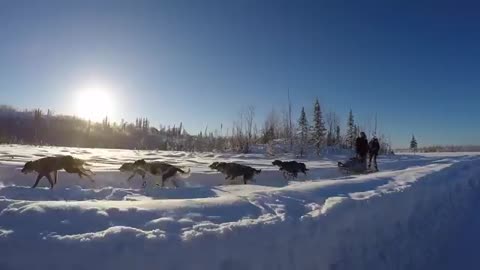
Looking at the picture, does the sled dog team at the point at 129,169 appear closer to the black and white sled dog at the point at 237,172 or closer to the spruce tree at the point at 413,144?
the black and white sled dog at the point at 237,172

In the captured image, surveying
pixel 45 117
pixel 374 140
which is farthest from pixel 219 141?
pixel 45 117

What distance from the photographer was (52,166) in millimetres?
13328

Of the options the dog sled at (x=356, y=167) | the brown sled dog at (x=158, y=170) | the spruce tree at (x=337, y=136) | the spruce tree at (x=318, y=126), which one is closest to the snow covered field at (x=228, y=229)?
the brown sled dog at (x=158, y=170)

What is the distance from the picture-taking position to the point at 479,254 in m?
9.10

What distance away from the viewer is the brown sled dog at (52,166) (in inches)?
520

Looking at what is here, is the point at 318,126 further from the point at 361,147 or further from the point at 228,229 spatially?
the point at 228,229

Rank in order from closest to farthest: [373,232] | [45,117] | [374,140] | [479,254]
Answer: [373,232] < [479,254] < [374,140] < [45,117]

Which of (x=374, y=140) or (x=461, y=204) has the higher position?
(x=374, y=140)

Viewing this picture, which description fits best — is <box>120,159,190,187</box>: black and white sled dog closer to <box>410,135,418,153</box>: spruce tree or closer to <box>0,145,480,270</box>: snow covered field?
<box>0,145,480,270</box>: snow covered field

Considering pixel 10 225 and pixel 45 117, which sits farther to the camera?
pixel 45 117

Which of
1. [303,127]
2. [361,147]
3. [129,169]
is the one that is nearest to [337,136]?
[303,127]

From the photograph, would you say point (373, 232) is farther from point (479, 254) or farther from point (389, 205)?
point (479, 254)

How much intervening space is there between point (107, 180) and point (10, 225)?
1092cm

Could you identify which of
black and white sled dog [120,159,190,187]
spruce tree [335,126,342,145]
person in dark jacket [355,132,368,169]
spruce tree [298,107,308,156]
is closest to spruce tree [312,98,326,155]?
spruce tree [298,107,308,156]
